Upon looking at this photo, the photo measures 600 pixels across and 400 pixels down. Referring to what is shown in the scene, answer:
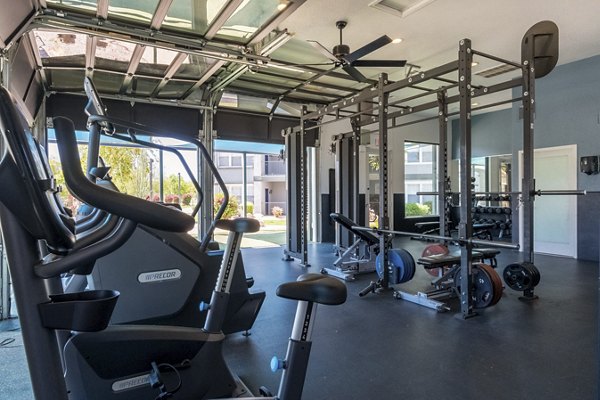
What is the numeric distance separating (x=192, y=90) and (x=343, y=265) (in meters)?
4.43

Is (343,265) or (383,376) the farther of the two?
(343,265)

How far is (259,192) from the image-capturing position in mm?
12633

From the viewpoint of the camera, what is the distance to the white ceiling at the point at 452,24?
455cm

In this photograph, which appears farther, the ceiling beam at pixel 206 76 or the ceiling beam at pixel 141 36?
the ceiling beam at pixel 206 76

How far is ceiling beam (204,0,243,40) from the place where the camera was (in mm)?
3616

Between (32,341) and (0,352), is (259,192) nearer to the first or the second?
(0,352)

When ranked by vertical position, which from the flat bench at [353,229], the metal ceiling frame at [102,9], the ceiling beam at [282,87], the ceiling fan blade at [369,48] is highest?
the ceiling beam at [282,87]

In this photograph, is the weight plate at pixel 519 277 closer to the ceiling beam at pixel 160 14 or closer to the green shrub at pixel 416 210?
the ceiling beam at pixel 160 14

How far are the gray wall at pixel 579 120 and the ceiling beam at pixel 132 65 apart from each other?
289 inches

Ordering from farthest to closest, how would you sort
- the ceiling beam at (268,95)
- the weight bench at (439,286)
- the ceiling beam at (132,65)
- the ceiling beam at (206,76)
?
the ceiling beam at (268,95) → the ceiling beam at (206,76) → the ceiling beam at (132,65) → the weight bench at (439,286)

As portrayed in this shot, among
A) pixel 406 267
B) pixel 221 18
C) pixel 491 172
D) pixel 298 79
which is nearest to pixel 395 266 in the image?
pixel 406 267

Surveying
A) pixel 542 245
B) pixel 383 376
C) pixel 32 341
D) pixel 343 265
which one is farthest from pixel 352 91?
pixel 32 341

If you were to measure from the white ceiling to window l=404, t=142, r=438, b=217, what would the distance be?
4.91m

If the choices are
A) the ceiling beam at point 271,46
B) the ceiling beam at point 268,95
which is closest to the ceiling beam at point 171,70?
the ceiling beam at point 271,46
